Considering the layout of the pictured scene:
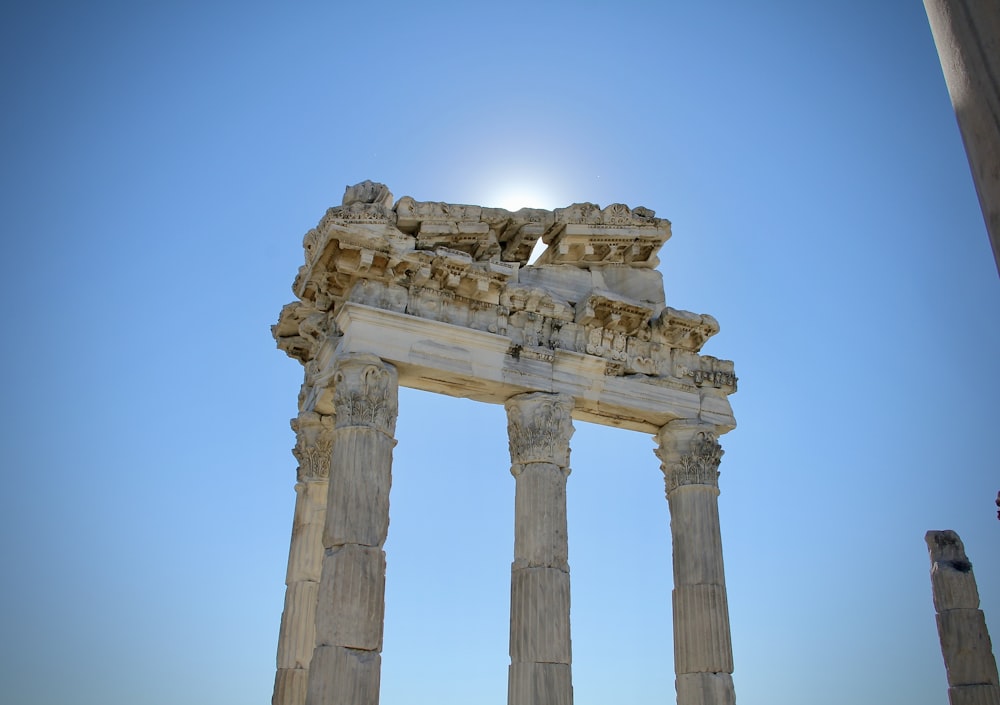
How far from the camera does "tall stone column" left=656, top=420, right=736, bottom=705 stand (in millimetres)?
16672

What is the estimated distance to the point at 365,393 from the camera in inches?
617

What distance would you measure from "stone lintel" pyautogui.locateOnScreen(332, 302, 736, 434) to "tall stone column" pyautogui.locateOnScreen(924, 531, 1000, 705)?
21.1 ft

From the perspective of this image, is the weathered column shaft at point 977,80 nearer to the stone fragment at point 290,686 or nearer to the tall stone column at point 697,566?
the tall stone column at point 697,566

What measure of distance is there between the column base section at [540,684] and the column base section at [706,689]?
253 centimetres

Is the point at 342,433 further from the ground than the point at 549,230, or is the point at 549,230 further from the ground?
the point at 549,230

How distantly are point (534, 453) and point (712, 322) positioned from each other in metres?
4.90

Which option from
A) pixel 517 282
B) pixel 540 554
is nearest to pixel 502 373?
pixel 517 282

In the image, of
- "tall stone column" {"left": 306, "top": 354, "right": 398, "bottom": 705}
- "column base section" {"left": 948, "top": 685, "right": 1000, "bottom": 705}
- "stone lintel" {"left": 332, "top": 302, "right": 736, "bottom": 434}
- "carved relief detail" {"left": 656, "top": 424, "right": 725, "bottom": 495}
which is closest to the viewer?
"tall stone column" {"left": 306, "top": 354, "right": 398, "bottom": 705}

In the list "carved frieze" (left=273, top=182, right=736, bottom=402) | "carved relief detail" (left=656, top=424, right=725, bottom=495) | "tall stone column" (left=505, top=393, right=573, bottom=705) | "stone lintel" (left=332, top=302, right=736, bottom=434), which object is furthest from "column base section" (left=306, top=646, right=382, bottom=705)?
"carved relief detail" (left=656, top=424, right=725, bottom=495)

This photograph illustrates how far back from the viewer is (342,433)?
50.7 feet

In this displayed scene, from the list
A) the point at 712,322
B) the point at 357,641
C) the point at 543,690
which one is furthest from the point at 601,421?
the point at 357,641

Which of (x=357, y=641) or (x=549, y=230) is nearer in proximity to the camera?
(x=357, y=641)

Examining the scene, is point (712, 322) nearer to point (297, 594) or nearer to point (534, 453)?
point (534, 453)

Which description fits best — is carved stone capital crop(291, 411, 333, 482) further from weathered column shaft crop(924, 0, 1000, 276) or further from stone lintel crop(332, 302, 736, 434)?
weathered column shaft crop(924, 0, 1000, 276)
